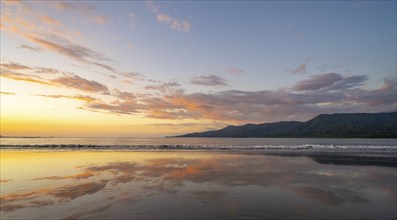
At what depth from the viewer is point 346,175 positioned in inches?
718

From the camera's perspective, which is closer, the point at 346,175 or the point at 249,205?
the point at 249,205

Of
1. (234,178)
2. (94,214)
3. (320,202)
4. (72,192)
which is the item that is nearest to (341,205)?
(320,202)

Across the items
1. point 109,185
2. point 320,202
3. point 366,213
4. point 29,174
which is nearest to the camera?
point 366,213

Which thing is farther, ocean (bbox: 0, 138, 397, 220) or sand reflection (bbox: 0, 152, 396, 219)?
sand reflection (bbox: 0, 152, 396, 219)

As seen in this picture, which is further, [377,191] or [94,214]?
[377,191]

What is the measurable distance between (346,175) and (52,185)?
2121 centimetres

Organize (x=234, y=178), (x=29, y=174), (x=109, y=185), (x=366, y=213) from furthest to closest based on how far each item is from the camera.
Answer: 1. (x=29, y=174)
2. (x=234, y=178)
3. (x=109, y=185)
4. (x=366, y=213)

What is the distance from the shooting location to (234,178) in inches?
650

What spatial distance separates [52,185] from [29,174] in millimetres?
5655

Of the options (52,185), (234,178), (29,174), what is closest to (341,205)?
(234,178)

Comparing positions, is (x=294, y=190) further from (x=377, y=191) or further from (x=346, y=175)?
(x=346, y=175)

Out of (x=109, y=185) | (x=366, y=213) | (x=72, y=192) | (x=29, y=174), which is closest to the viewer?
(x=366, y=213)

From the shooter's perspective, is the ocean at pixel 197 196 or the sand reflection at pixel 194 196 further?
the sand reflection at pixel 194 196

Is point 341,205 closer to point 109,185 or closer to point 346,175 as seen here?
point 346,175
